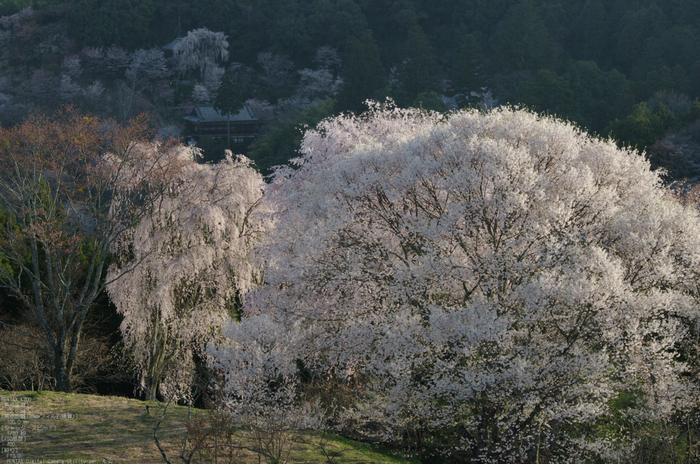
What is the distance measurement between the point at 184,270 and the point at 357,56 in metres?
31.0

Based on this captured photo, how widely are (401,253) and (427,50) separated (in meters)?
34.7

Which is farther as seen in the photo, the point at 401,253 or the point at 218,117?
the point at 218,117

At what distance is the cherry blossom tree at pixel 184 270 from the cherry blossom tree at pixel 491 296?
12.6ft

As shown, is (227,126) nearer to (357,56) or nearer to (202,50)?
(357,56)

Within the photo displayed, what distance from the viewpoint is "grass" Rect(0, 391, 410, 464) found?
304 inches

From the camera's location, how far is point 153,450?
8.12 metres

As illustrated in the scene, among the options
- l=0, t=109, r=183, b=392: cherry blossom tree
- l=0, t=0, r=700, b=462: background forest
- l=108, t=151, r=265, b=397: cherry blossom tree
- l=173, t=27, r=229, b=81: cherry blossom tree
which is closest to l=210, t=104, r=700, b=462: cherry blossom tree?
l=0, t=0, r=700, b=462: background forest

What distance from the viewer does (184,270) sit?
591 inches

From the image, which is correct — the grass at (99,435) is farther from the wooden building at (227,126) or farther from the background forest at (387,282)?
the wooden building at (227,126)

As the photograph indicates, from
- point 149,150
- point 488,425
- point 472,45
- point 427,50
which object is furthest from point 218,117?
point 488,425

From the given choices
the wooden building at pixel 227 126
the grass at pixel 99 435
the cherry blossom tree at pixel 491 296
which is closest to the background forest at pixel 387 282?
the cherry blossom tree at pixel 491 296

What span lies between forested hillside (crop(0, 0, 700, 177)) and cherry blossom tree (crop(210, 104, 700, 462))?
70.9 feet

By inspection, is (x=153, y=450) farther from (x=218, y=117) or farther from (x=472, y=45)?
(x=218, y=117)

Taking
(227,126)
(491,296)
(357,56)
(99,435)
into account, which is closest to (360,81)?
(357,56)
